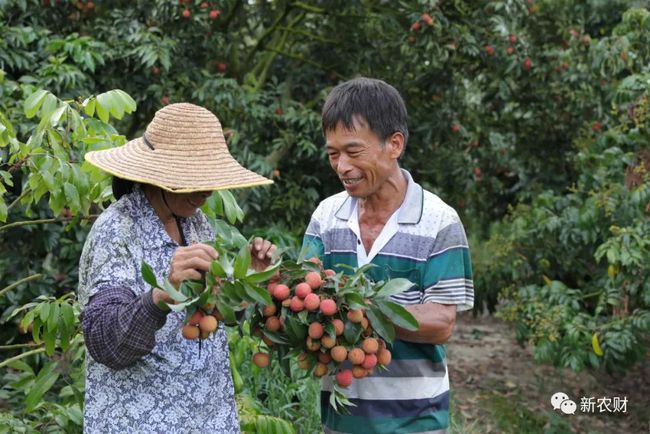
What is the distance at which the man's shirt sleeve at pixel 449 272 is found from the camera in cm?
225

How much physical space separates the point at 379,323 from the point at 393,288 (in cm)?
9

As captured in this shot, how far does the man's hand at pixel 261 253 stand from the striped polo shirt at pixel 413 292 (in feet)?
0.36

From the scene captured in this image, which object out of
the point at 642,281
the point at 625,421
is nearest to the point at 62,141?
the point at 642,281

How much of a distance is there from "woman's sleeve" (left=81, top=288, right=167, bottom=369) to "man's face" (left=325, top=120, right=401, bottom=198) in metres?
0.65

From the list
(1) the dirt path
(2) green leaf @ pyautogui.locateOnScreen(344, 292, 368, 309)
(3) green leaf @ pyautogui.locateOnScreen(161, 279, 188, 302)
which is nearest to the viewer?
(3) green leaf @ pyautogui.locateOnScreen(161, 279, 188, 302)

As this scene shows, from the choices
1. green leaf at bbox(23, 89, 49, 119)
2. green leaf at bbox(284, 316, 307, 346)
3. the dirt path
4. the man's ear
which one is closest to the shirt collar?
the man's ear

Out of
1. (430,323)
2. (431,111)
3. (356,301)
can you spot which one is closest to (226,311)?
(356,301)

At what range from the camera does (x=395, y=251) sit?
2316mm

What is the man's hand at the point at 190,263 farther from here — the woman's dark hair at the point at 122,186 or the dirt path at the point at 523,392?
the dirt path at the point at 523,392

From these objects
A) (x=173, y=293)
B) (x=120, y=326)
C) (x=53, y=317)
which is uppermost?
(x=173, y=293)

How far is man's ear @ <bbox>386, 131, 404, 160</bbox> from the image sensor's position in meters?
2.30

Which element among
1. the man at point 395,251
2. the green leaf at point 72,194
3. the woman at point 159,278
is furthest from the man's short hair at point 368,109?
the green leaf at point 72,194

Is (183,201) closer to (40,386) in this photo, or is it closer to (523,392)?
(40,386)

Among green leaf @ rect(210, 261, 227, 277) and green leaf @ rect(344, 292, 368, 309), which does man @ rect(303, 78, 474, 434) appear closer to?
green leaf @ rect(344, 292, 368, 309)
